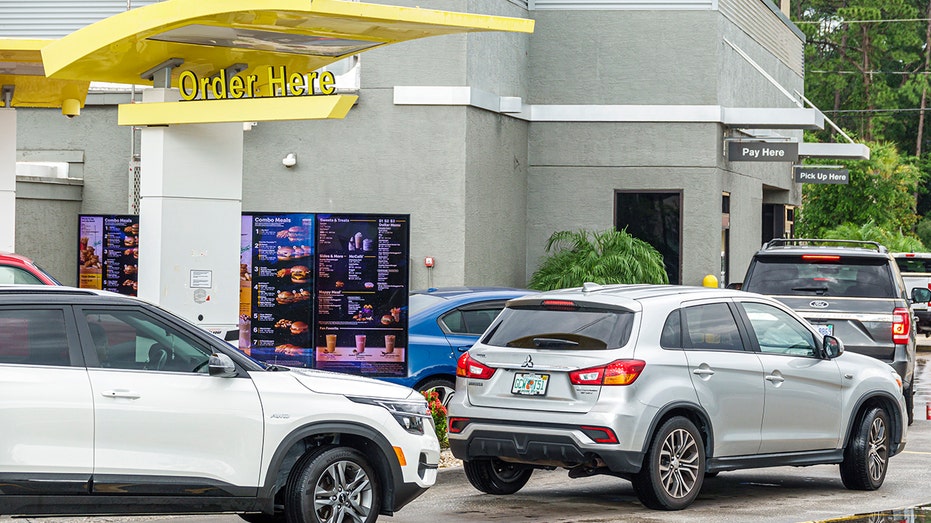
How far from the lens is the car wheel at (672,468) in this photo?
9.95 m

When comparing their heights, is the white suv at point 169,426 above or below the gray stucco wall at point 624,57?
below

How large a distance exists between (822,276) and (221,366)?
897 centimetres

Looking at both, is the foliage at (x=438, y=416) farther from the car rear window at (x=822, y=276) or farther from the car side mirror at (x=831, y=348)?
the car rear window at (x=822, y=276)

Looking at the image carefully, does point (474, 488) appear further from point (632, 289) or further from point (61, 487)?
point (61, 487)

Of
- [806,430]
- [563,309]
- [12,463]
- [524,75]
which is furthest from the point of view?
[524,75]

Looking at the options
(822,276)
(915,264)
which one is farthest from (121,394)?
(915,264)

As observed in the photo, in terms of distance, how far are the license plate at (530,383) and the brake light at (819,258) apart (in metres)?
6.16

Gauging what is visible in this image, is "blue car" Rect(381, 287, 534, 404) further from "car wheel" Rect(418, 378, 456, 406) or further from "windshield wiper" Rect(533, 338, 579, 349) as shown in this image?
"windshield wiper" Rect(533, 338, 579, 349)

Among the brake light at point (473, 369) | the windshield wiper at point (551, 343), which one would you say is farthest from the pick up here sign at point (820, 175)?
the windshield wiper at point (551, 343)

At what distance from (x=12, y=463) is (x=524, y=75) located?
16.9m

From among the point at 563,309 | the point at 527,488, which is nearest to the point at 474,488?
the point at 527,488

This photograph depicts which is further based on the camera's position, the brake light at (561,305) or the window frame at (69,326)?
the brake light at (561,305)

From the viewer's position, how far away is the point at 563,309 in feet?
34.3

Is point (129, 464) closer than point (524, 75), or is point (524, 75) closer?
point (129, 464)
